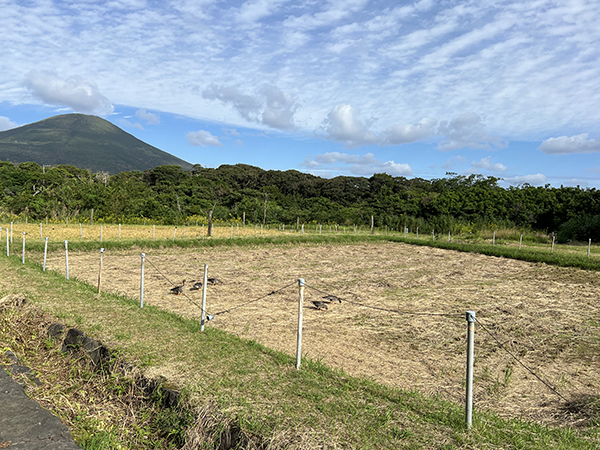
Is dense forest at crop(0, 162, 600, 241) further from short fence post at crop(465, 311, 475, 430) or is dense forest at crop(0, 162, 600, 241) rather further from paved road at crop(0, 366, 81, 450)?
short fence post at crop(465, 311, 475, 430)

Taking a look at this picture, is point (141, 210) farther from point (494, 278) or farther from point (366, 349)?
point (366, 349)

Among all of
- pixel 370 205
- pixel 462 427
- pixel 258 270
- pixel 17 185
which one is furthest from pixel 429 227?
Answer: pixel 17 185

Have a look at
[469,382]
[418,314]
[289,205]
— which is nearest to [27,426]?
[469,382]

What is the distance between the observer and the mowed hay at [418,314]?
19.6 ft

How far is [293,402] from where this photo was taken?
4.39 m

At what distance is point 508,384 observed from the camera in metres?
5.85

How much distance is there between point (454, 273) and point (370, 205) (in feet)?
130

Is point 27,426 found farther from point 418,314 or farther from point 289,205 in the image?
point 289,205

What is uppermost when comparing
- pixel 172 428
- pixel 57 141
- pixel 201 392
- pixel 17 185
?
pixel 57 141

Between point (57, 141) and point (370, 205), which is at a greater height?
point (57, 141)

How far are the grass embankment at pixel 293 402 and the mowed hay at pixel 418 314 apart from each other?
88cm

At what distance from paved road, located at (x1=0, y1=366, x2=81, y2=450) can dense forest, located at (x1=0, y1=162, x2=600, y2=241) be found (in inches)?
1228

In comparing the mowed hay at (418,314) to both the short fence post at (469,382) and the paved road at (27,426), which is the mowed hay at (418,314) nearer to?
the short fence post at (469,382)

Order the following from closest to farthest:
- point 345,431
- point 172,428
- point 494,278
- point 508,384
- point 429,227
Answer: point 345,431, point 172,428, point 508,384, point 494,278, point 429,227
